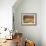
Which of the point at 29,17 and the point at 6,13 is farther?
the point at 29,17

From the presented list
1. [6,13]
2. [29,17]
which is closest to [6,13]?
[6,13]

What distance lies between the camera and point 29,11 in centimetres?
587

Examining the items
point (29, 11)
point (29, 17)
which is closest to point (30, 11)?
point (29, 11)

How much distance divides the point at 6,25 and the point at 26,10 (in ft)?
5.72

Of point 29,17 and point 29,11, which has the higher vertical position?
point 29,11

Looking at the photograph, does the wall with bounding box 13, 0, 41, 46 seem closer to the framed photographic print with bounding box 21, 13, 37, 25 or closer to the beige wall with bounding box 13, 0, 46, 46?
the beige wall with bounding box 13, 0, 46, 46

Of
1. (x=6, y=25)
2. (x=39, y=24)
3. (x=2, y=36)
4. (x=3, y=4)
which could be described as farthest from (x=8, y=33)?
(x=39, y=24)

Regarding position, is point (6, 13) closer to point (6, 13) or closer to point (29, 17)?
point (6, 13)

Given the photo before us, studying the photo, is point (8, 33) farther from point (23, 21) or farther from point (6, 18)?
point (23, 21)

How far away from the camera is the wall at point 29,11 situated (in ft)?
19.2

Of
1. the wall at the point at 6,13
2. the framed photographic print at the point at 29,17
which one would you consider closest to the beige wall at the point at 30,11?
the framed photographic print at the point at 29,17

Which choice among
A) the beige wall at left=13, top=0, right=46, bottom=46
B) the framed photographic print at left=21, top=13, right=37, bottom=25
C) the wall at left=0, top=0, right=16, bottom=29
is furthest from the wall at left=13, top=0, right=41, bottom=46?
the wall at left=0, top=0, right=16, bottom=29

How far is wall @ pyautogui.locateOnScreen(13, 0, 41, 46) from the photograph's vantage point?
5.86m

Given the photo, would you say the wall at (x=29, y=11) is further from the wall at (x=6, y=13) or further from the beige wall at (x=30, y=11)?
the wall at (x=6, y=13)
